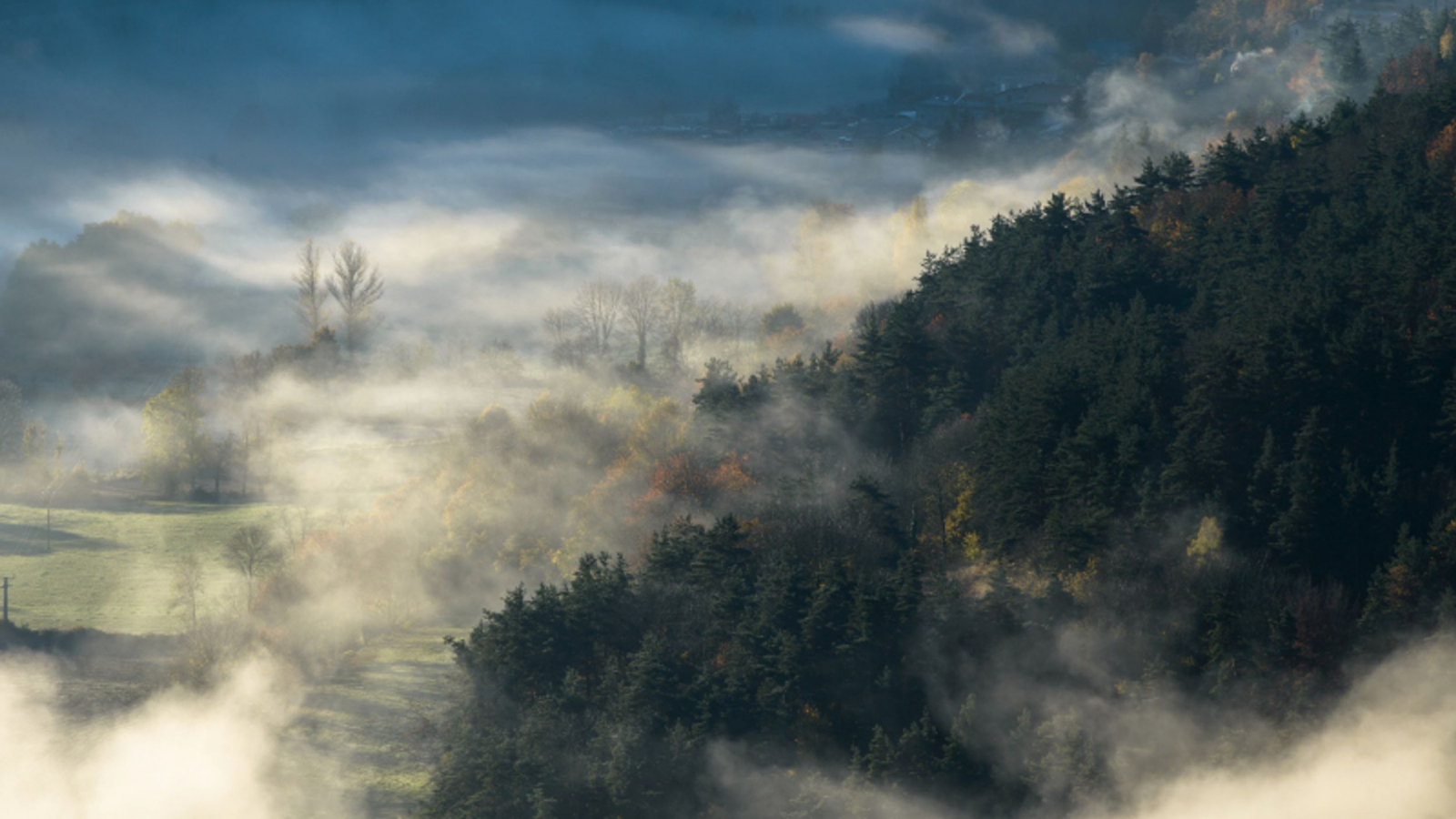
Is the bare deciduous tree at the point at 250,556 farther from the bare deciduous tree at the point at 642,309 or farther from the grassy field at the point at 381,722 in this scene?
the bare deciduous tree at the point at 642,309

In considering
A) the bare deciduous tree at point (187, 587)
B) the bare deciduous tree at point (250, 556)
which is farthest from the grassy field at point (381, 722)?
the bare deciduous tree at point (250, 556)

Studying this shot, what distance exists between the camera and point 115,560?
110 meters

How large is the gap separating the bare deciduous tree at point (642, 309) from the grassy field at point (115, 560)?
58285 millimetres

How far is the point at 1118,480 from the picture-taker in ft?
210

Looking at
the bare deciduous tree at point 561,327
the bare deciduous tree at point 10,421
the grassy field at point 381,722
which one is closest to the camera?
the grassy field at point 381,722

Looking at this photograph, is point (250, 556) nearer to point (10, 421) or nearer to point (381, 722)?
point (381, 722)

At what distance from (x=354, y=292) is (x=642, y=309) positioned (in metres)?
40.5

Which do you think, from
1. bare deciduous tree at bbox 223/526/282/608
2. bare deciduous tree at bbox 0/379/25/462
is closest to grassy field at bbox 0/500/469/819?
bare deciduous tree at bbox 223/526/282/608

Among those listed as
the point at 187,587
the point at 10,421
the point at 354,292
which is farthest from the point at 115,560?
the point at 354,292

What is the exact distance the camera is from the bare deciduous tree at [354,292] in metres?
176

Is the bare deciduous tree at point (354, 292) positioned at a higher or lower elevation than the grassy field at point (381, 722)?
higher

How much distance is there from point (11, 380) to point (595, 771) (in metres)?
151

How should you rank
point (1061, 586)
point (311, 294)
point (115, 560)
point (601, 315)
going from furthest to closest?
point (311, 294) < point (601, 315) < point (115, 560) < point (1061, 586)

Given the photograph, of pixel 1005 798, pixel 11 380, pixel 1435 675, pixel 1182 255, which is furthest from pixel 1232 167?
pixel 11 380
